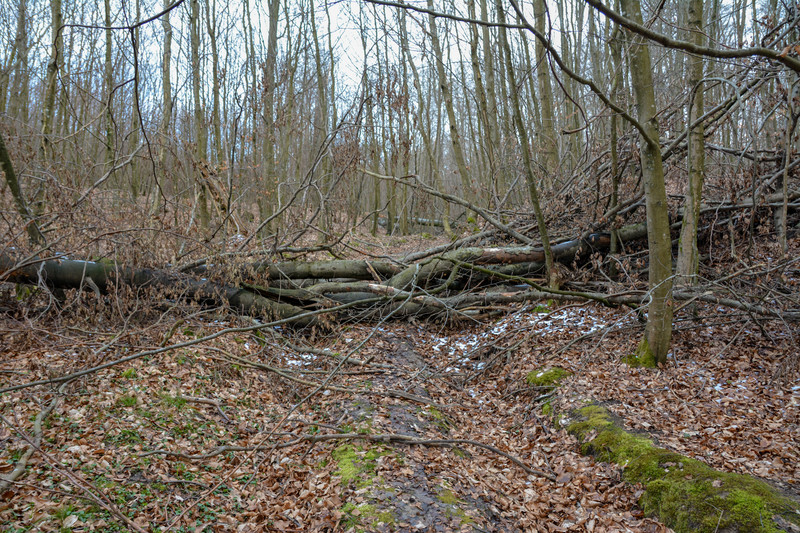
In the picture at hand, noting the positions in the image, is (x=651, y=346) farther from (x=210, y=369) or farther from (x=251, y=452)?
(x=210, y=369)

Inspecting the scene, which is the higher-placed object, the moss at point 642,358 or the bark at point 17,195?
the bark at point 17,195

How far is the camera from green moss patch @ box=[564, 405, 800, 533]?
2.97m

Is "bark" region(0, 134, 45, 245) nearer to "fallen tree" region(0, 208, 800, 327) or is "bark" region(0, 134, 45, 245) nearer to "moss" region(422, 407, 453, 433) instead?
"fallen tree" region(0, 208, 800, 327)

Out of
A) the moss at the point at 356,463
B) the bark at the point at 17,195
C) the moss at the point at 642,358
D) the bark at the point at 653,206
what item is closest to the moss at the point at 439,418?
the moss at the point at 356,463

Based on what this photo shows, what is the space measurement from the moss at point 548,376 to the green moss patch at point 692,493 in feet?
4.74

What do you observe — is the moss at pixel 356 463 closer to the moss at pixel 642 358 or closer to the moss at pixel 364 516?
the moss at pixel 364 516

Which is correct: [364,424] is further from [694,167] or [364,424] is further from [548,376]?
[694,167]

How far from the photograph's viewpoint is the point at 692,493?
327 cm

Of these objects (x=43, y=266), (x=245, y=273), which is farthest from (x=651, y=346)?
(x=43, y=266)

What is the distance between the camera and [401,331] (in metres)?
7.91

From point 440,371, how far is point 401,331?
154 centimetres

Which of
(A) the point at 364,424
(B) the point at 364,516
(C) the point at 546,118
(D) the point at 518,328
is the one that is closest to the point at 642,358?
(D) the point at 518,328

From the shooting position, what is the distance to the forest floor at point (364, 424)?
334cm

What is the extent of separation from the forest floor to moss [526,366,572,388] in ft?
0.38
